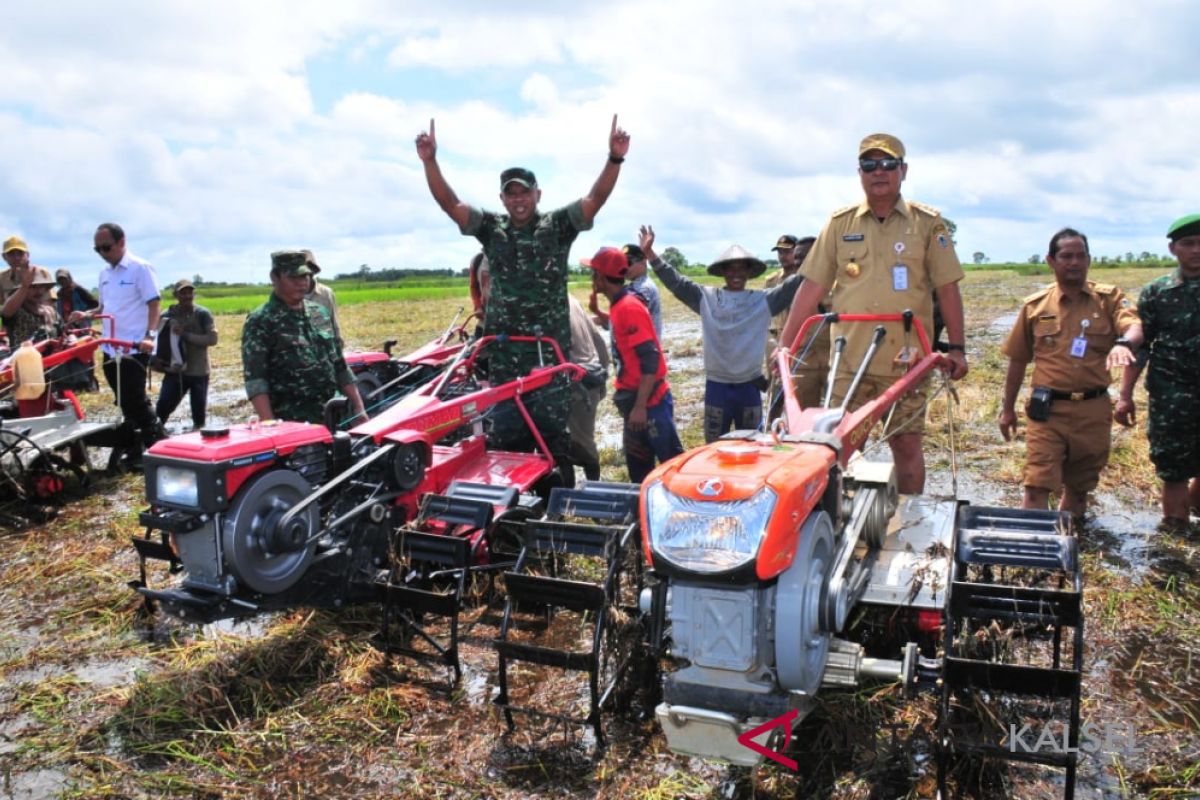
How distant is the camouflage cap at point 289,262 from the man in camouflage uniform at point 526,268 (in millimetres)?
957

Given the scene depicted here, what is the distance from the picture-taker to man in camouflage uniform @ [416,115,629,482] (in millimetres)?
5695

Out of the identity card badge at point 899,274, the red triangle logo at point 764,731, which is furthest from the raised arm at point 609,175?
the red triangle logo at point 764,731

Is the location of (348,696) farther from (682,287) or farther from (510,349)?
(682,287)

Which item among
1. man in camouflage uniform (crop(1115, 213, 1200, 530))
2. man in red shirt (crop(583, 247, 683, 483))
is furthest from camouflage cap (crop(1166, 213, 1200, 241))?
man in red shirt (crop(583, 247, 683, 483))

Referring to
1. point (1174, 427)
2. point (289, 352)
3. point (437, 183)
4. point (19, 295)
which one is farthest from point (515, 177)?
point (19, 295)

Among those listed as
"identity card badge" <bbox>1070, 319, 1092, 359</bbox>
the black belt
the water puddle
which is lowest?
the water puddle

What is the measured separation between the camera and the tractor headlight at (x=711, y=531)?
2873 mm

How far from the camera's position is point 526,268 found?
5.87 m

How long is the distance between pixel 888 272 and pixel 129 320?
7403mm

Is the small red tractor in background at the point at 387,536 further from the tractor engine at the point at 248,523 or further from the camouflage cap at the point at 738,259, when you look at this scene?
the camouflage cap at the point at 738,259

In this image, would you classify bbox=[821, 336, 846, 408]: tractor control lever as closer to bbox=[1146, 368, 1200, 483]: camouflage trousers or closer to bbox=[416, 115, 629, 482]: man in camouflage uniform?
bbox=[416, 115, 629, 482]: man in camouflage uniform

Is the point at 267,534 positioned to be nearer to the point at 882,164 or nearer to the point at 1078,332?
the point at 882,164

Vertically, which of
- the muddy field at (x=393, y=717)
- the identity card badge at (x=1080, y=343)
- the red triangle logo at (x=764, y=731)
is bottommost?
the muddy field at (x=393, y=717)

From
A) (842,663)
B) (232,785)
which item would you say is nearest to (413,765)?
(232,785)
